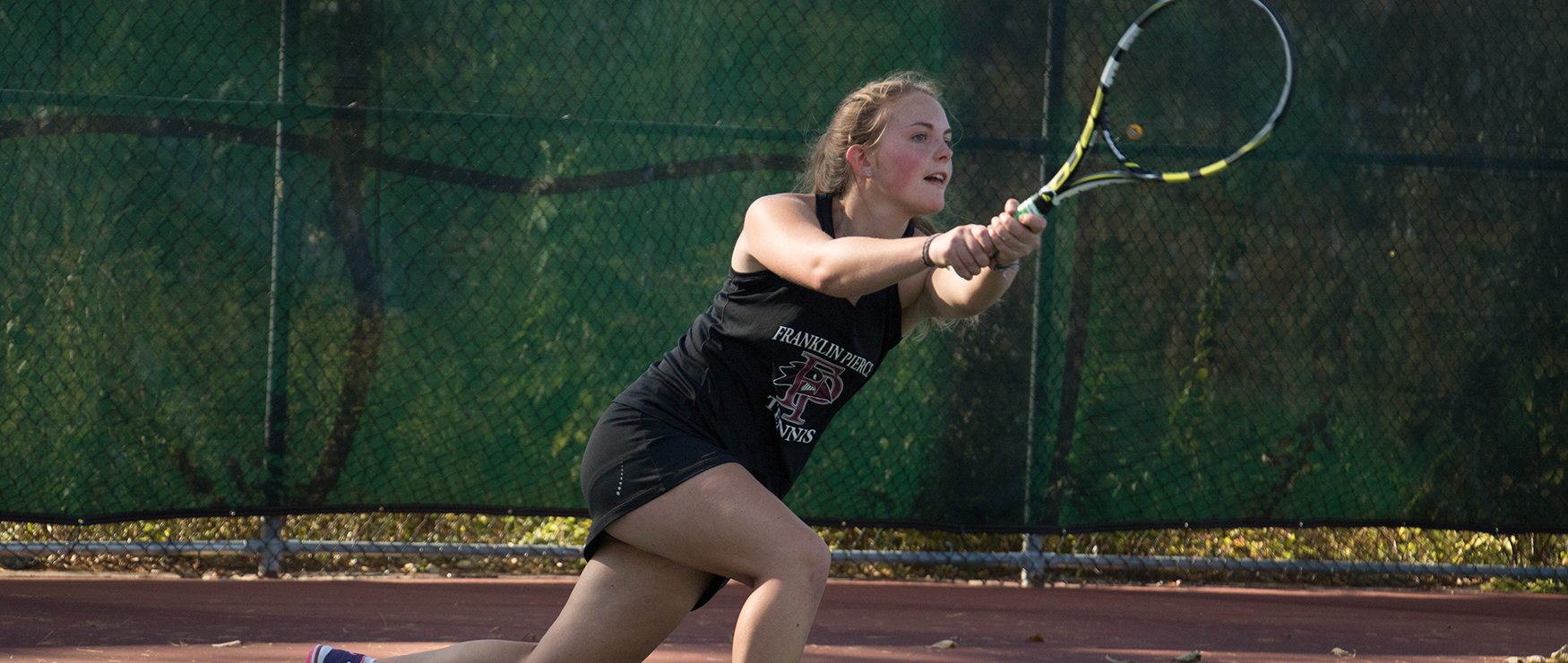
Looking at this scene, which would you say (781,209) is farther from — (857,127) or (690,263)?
(690,263)

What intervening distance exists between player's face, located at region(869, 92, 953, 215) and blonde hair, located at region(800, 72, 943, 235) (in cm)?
4

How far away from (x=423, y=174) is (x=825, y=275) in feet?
8.43

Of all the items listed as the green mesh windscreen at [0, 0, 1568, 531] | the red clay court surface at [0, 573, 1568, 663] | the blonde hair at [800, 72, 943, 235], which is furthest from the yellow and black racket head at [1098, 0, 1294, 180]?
the blonde hair at [800, 72, 943, 235]

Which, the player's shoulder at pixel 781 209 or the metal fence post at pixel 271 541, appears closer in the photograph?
the player's shoulder at pixel 781 209

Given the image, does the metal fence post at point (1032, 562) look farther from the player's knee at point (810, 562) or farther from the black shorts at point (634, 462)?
the player's knee at point (810, 562)

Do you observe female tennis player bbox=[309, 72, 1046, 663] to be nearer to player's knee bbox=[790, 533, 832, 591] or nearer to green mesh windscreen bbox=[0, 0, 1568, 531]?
player's knee bbox=[790, 533, 832, 591]

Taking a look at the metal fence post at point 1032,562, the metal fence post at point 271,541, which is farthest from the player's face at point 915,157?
the metal fence post at point 271,541

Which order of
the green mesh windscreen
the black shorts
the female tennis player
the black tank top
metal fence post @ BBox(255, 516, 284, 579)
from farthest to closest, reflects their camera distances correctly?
metal fence post @ BBox(255, 516, 284, 579) → the green mesh windscreen → the black tank top → the black shorts → the female tennis player

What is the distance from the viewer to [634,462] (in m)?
2.39

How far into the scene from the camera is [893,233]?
2688mm

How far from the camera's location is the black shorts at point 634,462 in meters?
2.35

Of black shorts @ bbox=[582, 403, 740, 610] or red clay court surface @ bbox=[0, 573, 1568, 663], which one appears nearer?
black shorts @ bbox=[582, 403, 740, 610]

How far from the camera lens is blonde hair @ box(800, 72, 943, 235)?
2.70 meters

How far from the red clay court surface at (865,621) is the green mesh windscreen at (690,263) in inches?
11.6
